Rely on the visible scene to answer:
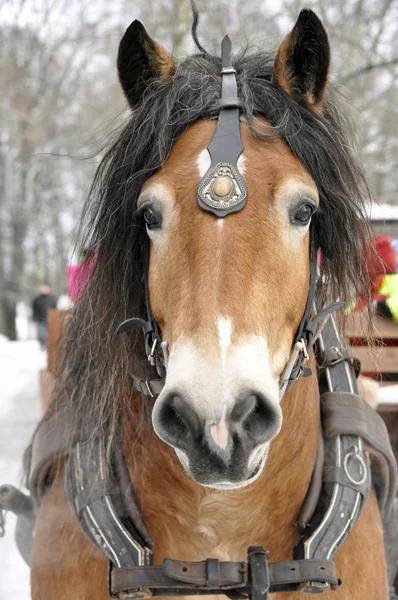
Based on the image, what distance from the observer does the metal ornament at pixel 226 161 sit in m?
1.41

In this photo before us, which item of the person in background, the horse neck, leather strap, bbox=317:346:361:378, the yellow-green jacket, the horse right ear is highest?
the person in background

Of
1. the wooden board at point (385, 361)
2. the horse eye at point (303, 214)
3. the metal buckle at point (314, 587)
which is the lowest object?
the metal buckle at point (314, 587)

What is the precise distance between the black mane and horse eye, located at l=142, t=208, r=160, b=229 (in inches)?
3.8

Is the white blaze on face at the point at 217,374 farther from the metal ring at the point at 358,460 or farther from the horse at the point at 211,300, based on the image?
the metal ring at the point at 358,460

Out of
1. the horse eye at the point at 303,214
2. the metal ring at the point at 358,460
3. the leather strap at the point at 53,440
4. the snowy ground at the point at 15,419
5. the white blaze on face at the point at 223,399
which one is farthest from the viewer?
the snowy ground at the point at 15,419

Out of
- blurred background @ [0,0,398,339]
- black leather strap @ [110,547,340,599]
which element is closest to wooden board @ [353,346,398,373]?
black leather strap @ [110,547,340,599]

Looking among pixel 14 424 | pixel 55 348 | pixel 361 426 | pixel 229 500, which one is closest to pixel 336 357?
pixel 361 426

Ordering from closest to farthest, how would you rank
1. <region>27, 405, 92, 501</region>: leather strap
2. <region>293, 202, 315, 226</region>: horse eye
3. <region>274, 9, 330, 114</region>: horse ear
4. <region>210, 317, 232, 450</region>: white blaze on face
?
<region>210, 317, 232, 450</region>: white blaze on face < <region>293, 202, 315, 226</region>: horse eye < <region>274, 9, 330, 114</region>: horse ear < <region>27, 405, 92, 501</region>: leather strap

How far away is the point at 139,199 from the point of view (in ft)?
5.12

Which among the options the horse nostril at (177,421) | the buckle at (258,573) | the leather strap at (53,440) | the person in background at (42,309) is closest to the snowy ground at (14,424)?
the leather strap at (53,440)

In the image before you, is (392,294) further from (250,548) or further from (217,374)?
(217,374)

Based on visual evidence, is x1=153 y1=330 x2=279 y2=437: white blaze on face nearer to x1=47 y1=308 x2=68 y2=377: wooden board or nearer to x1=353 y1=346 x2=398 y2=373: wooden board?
x1=47 y1=308 x2=68 y2=377: wooden board

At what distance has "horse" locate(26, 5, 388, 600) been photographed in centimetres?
130

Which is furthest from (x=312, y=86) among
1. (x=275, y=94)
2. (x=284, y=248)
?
(x=284, y=248)
